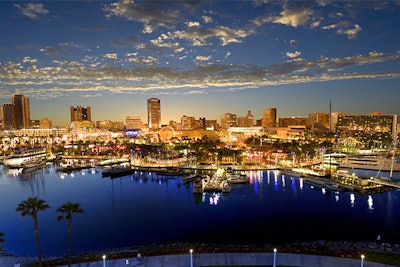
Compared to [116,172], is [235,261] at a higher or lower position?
higher

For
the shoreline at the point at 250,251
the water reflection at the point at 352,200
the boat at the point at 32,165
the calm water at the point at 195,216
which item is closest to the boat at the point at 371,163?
the calm water at the point at 195,216

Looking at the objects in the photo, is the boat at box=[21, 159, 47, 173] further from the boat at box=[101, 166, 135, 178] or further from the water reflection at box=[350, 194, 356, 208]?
the water reflection at box=[350, 194, 356, 208]

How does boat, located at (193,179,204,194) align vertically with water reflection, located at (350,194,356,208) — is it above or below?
above

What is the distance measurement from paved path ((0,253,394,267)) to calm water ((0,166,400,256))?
7482mm

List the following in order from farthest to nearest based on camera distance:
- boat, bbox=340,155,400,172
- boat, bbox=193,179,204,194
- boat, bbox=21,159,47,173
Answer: boat, bbox=21,159,47,173 → boat, bbox=340,155,400,172 → boat, bbox=193,179,204,194

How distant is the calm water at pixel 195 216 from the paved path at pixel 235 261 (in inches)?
295

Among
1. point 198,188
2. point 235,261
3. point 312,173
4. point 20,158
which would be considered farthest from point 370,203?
point 20,158

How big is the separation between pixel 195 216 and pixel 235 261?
604 inches

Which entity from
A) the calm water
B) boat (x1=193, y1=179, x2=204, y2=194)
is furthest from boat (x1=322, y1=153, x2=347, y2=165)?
boat (x1=193, y1=179, x2=204, y2=194)

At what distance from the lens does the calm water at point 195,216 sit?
26.8 meters

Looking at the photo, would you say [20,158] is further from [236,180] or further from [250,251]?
[250,251]

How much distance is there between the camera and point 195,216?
33.0 metres

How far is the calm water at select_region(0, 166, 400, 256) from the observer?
1055 inches

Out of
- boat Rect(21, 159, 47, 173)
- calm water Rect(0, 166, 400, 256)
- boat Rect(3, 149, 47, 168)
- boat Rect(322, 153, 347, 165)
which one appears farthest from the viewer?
boat Rect(3, 149, 47, 168)
